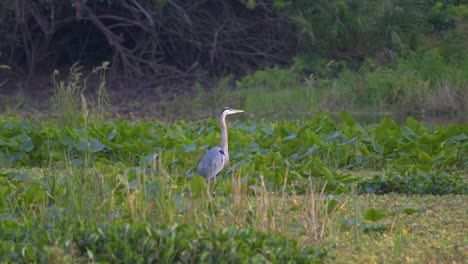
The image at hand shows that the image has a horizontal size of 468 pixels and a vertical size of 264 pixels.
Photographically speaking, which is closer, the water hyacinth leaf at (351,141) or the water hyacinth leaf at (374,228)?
the water hyacinth leaf at (374,228)

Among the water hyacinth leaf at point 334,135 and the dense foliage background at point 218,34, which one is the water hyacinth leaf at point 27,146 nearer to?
the water hyacinth leaf at point 334,135

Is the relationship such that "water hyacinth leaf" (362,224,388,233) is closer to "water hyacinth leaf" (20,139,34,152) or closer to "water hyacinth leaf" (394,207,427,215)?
"water hyacinth leaf" (394,207,427,215)

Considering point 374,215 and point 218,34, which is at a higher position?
point 374,215

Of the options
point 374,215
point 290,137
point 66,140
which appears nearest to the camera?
point 374,215

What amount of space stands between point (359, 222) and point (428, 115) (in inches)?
373

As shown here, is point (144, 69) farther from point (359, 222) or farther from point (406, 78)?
point (359, 222)

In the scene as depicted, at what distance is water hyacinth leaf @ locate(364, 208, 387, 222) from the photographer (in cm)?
466

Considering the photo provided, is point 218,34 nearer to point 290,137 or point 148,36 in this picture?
point 148,36

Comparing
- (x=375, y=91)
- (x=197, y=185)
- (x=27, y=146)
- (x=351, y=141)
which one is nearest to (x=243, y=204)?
→ (x=197, y=185)

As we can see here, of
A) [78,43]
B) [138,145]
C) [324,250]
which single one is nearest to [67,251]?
[324,250]

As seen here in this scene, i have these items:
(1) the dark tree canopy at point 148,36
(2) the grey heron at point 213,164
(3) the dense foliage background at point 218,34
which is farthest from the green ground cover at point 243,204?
(1) the dark tree canopy at point 148,36

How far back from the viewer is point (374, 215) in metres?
4.68

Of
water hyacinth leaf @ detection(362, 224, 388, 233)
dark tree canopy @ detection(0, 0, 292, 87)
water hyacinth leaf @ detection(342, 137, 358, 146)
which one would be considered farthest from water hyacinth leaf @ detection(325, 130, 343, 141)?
dark tree canopy @ detection(0, 0, 292, 87)

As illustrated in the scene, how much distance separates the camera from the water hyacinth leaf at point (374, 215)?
466cm
